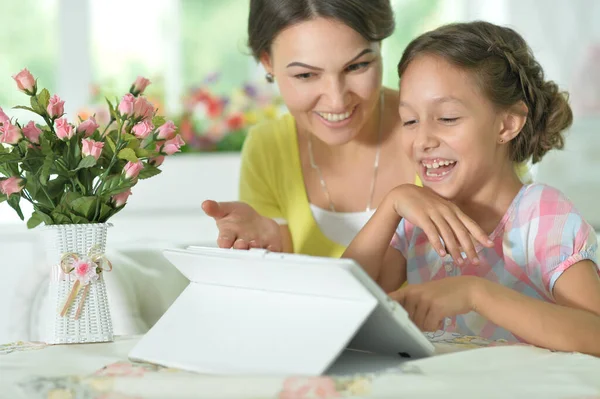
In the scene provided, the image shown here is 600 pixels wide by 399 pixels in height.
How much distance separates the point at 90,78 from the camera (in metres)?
4.37

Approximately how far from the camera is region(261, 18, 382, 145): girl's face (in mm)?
1948

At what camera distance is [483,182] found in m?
1.72

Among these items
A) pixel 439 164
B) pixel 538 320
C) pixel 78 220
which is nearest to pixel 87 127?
pixel 78 220

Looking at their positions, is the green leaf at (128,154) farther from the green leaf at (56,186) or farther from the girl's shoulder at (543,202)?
the girl's shoulder at (543,202)

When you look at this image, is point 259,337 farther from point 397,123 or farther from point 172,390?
point 397,123

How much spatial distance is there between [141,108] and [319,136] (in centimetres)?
72

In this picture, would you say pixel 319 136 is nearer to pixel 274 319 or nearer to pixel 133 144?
pixel 133 144

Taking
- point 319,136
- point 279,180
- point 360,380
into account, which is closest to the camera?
point 360,380

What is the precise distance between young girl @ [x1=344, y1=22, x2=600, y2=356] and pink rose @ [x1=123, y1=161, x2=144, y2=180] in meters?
0.45

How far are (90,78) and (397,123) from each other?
8.00ft

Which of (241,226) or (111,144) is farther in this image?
(241,226)

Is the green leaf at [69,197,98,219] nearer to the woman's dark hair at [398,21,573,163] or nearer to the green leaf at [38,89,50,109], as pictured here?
the green leaf at [38,89,50,109]

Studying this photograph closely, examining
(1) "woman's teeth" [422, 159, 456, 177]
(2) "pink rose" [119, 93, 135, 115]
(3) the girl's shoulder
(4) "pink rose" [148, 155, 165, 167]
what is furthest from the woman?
(3) the girl's shoulder

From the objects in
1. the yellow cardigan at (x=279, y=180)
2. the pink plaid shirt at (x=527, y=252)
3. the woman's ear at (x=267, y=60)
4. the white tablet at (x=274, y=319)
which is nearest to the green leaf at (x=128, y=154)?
the white tablet at (x=274, y=319)
